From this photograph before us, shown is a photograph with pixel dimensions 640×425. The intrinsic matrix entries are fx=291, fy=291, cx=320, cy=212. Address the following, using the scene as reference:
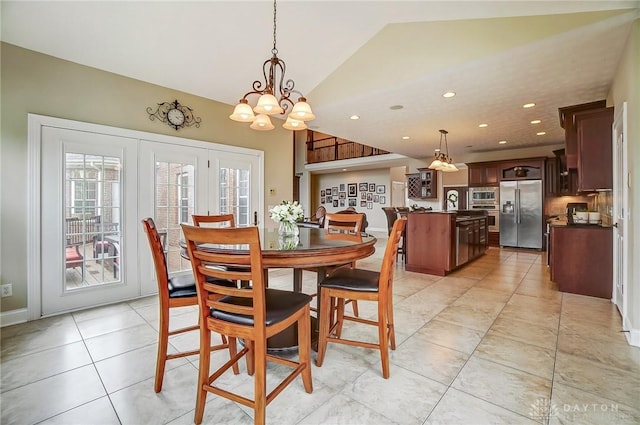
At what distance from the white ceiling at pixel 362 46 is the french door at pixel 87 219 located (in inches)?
35.6

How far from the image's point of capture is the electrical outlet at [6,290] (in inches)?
104

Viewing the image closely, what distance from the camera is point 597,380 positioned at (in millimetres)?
1809

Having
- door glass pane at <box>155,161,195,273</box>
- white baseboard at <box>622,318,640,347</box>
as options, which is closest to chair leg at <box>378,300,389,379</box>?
white baseboard at <box>622,318,640,347</box>

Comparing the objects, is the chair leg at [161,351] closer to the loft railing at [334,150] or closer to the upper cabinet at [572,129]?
the upper cabinet at [572,129]

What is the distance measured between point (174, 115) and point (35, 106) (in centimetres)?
129

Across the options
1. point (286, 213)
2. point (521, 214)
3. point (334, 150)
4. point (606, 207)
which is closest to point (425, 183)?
point (521, 214)

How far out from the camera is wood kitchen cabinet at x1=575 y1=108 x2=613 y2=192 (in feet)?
10.5

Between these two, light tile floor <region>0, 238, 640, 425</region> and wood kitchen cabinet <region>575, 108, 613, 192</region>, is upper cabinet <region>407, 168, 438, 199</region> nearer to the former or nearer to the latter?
wood kitchen cabinet <region>575, 108, 613, 192</region>

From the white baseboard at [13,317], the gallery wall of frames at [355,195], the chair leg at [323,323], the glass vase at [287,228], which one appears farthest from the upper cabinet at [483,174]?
the white baseboard at [13,317]

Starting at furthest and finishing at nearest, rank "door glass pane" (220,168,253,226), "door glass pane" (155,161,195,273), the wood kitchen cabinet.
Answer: "door glass pane" (220,168,253,226) → "door glass pane" (155,161,195,273) → the wood kitchen cabinet

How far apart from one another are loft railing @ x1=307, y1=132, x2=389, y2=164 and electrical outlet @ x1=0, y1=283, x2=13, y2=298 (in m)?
8.45

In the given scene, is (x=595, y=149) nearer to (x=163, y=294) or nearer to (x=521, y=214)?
(x=521, y=214)

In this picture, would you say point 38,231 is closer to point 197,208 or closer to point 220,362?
point 197,208

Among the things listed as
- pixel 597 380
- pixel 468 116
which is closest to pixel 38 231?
pixel 597 380
